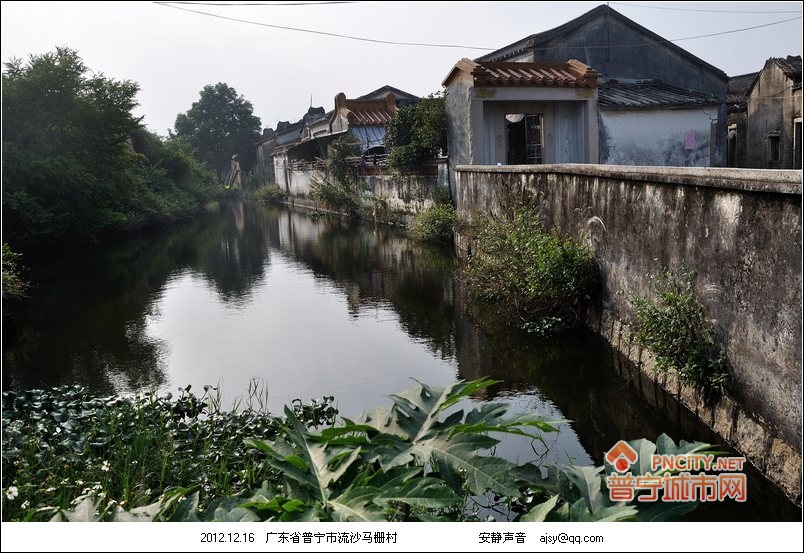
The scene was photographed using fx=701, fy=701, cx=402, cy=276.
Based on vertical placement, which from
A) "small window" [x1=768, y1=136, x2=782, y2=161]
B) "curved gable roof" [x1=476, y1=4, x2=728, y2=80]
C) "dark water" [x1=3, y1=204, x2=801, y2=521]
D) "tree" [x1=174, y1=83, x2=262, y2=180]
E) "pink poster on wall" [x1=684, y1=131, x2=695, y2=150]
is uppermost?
"curved gable roof" [x1=476, y1=4, x2=728, y2=80]

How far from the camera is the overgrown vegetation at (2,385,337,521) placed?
377 cm

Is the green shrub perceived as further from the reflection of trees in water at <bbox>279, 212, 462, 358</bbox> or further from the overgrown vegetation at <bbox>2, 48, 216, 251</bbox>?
the overgrown vegetation at <bbox>2, 48, 216, 251</bbox>

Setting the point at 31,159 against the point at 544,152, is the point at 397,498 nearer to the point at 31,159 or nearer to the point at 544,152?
the point at 31,159

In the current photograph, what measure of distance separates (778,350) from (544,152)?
11.7m

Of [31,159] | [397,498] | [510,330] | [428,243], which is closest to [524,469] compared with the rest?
[397,498]

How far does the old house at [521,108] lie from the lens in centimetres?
1409

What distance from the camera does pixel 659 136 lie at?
14.0m

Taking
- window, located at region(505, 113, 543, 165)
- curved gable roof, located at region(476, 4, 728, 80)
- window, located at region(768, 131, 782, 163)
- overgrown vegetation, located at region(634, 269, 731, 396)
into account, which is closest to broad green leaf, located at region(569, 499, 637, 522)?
overgrown vegetation, located at region(634, 269, 731, 396)

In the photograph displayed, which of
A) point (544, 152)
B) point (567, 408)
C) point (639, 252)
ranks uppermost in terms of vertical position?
point (544, 152)

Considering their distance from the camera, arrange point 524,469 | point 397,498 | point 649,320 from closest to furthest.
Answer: point 397,498 → point 524,469 → point 649,320

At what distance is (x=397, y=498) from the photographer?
2820 mm

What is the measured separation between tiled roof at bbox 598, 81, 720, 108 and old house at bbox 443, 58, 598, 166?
54 centimetres

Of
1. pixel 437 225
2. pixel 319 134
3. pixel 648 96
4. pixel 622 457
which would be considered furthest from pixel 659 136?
pixel 622 457

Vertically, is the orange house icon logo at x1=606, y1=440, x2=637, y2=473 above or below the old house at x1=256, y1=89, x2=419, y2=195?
below
